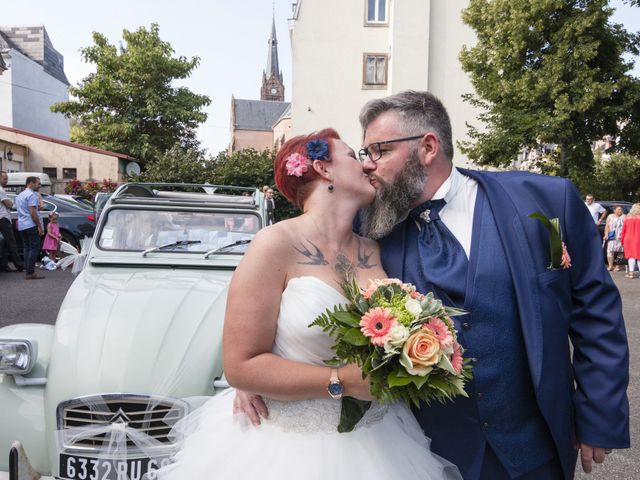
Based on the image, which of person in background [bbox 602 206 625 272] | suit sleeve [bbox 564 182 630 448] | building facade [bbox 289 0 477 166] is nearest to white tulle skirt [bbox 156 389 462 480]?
suit sleeve [bbox 564 182 630 448]

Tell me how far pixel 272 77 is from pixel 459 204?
283 feet

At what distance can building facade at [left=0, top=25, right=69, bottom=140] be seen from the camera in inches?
1407

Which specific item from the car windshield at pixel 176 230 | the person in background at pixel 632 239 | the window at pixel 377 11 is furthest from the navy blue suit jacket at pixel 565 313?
the window at pixel 377 11

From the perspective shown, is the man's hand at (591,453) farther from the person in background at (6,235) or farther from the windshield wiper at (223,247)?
the person in background at (6,235)

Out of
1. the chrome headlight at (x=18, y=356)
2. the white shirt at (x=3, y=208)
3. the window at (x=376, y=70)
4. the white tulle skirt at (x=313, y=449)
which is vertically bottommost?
the chrome headlight at (x=18, y=356)

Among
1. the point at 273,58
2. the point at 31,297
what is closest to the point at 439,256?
the point at 31,297

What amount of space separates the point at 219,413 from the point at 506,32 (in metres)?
18.2

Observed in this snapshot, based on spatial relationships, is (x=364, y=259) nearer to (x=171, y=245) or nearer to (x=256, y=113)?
(x=171, y=245)

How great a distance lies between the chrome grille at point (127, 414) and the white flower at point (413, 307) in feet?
5.95

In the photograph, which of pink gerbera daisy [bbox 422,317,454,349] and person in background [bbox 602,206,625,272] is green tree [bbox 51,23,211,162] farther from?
pink gerbera daisy [bbox 422,317,454,349]

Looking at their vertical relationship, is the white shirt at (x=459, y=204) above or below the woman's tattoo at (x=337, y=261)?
above

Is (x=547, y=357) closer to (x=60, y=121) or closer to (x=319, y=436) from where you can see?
(x=319, y=436)

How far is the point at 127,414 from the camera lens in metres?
3.07

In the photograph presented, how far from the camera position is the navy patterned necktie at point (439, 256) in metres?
2.07
